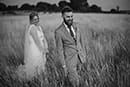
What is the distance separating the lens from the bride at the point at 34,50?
7.37 ft

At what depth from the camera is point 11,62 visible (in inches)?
95.1

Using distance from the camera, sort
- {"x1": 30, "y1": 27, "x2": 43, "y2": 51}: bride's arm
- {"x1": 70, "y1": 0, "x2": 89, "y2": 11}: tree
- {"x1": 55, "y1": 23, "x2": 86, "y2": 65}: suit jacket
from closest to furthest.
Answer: {"x1": 55, "y1": 23, "x2": 86, "y2": 65}: suit jacket < {"x1": 30, "y1": 27, "x2": 43, "y2": 51}: bride's arm < {"x1": 70, "y1": 0, "x2": 89, "y2": 11}: tree

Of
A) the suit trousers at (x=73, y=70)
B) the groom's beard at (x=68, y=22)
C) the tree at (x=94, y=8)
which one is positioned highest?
the tree at (x=94, y=8)

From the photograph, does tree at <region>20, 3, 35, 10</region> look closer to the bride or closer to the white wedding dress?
the bride

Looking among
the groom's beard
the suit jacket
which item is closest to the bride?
the suit jacket

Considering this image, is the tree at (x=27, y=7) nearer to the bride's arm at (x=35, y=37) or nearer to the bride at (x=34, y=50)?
the bride at (x=34, y=50)

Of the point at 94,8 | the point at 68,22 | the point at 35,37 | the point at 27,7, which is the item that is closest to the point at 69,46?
the point at 68,22

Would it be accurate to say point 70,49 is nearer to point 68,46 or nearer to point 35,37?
point 68,46

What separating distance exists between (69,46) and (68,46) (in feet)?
0.04

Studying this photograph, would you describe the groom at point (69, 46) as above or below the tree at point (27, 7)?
below

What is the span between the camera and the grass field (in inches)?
83.7

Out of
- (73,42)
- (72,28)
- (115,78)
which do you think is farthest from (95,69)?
(72,28)

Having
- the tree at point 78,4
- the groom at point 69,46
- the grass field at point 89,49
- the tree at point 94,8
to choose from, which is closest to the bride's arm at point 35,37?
the grass field at point 89,49

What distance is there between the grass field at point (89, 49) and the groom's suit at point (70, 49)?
0.13 m
